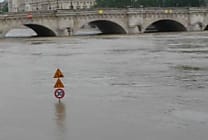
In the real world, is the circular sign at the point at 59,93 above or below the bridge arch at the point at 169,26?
below

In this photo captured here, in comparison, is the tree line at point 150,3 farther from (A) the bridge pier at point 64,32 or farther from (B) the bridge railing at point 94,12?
(A) the bridge pier at point 64,32

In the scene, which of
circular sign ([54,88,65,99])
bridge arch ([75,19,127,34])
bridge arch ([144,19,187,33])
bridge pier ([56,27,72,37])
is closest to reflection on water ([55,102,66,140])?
circular sign ([54,88,65,99])

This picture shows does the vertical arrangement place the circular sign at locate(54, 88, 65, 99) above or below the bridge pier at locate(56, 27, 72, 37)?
below

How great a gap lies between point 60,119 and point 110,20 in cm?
6155

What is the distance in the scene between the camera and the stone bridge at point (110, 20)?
7062 cm

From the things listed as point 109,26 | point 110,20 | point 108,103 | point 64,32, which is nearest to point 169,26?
point 109,26

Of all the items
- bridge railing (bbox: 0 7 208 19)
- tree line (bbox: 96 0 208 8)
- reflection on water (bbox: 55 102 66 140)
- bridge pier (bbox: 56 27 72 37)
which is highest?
tree line (bbox: 96 0 208 8)

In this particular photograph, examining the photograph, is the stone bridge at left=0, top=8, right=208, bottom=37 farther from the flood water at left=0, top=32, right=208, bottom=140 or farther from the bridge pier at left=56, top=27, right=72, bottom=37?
the flood water at left=0, top=32, right=208, bottom=140

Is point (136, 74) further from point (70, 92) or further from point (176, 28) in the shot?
point (176, 28)

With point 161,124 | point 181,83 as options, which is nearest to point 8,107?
point 161,124

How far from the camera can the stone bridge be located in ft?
232

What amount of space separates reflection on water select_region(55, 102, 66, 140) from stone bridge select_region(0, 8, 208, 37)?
53.3 meters

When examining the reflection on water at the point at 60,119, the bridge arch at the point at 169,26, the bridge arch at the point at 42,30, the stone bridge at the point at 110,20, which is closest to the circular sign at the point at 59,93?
the reflection on water at the point at 60,119

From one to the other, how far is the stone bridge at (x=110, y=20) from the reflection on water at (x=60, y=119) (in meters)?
53.3
